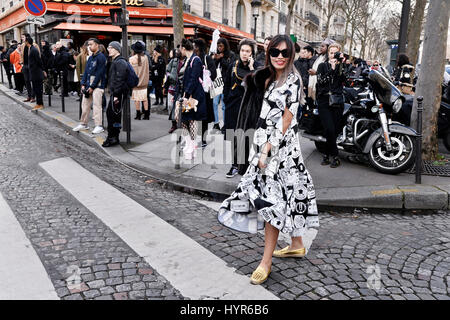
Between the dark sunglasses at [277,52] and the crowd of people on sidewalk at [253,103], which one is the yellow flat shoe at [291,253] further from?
the dark sunglasses at [277,52]

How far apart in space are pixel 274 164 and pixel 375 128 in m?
3.62

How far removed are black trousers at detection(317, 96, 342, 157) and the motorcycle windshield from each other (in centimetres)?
60

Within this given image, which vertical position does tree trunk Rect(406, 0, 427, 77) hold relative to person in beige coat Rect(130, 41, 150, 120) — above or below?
above

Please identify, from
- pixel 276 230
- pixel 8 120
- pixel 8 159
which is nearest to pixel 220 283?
pixel 276 230

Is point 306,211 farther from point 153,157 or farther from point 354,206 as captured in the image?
point 153,157

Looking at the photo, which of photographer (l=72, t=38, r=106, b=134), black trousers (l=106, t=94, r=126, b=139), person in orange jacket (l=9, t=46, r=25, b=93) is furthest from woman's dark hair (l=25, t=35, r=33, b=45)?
black trousers (l=106, t=94, r=126, b=139)

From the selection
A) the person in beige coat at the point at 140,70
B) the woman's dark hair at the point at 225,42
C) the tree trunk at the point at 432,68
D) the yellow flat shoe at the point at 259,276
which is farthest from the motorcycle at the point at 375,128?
the person in beige coat at the point at 140,70

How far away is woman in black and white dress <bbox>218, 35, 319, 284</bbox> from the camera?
A: 2910 millimetres

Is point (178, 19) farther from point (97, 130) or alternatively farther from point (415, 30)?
point (415, 30)

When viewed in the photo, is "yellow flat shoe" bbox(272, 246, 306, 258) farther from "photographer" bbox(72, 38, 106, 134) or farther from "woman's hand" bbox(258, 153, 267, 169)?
"photographer" bbox(72, 38, 106, 134)

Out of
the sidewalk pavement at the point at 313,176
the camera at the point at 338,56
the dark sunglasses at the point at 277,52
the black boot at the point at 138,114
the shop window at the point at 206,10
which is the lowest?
the sidewalk pavement at the point at 313,176

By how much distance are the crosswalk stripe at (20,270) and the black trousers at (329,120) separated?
168 inches

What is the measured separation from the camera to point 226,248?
3.55m

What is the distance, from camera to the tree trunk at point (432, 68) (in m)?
5.92
